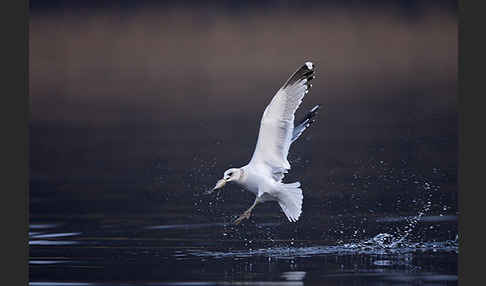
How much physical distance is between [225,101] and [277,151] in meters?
20.6

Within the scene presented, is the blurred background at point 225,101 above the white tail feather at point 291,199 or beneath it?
above

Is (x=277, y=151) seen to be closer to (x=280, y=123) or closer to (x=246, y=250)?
(x=280, y=123)

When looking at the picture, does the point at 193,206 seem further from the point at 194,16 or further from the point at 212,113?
the point at 194,16

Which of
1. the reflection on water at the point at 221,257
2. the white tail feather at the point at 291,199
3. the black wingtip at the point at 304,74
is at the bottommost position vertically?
the reflection on water at the point at 221,257

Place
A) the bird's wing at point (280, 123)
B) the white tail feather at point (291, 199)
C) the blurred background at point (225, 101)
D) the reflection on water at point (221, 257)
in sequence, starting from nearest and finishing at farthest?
the reflection on water at point (221, 257), the white tail feather at point (291, 199), the bird's wing at point (280, 123), the blurred background at point (225, 101)

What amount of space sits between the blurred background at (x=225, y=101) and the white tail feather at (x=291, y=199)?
74.3 inches

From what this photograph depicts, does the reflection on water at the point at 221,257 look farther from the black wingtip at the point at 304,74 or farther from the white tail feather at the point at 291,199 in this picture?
the black wingtip at the point at 304,74

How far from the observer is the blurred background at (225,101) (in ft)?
61.1

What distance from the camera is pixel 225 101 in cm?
3534

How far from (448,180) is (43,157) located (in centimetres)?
784

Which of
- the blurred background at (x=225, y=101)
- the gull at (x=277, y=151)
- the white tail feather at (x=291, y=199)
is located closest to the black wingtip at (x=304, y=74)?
the gull at (x=277, y=151)

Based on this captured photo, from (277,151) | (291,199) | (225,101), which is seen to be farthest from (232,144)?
(225,101)

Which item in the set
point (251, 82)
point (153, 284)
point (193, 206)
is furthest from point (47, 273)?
point (251, 82)

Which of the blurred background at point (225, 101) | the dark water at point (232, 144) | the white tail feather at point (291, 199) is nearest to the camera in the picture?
the dark water at point (232, 144)
